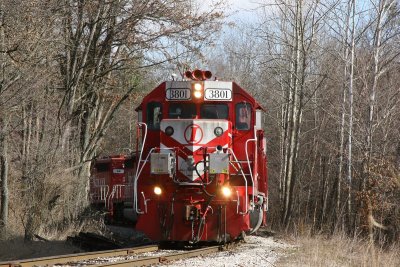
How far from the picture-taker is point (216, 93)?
468 inches

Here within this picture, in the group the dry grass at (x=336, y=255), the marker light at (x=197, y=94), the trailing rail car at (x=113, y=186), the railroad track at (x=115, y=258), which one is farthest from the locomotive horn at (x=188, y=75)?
the trailing rail car at (x=113, y=186)

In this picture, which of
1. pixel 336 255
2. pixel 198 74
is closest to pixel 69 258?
pixel 198 74

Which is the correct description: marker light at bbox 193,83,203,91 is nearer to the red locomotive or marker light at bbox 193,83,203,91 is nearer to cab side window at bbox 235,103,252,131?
the red locomotive

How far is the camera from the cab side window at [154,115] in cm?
1213

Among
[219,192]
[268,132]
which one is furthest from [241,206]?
[268,132]

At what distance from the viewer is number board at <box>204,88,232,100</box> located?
1186 centimetres

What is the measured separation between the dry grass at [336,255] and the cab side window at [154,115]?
3.72m

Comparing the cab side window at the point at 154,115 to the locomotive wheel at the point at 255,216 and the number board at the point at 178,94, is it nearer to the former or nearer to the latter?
the number board at the point at 178,94

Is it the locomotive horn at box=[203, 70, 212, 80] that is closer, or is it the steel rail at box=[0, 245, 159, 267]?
the steel rail at box=[0, 245, 159, 267]

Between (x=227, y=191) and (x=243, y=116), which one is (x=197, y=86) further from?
(x=227, y=191)

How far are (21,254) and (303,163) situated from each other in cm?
2473

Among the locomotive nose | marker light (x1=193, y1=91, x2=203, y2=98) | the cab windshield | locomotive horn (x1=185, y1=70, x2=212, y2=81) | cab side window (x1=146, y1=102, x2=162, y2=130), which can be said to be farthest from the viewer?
cab side window (x1=146, y1=102, x2=162, y2=130)

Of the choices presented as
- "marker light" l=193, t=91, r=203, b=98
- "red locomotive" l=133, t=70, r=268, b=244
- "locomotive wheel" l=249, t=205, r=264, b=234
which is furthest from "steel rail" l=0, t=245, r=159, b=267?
"marker light" l=193, t=91, r=203, b=98

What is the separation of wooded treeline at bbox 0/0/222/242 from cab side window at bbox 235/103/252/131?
5049 mm
